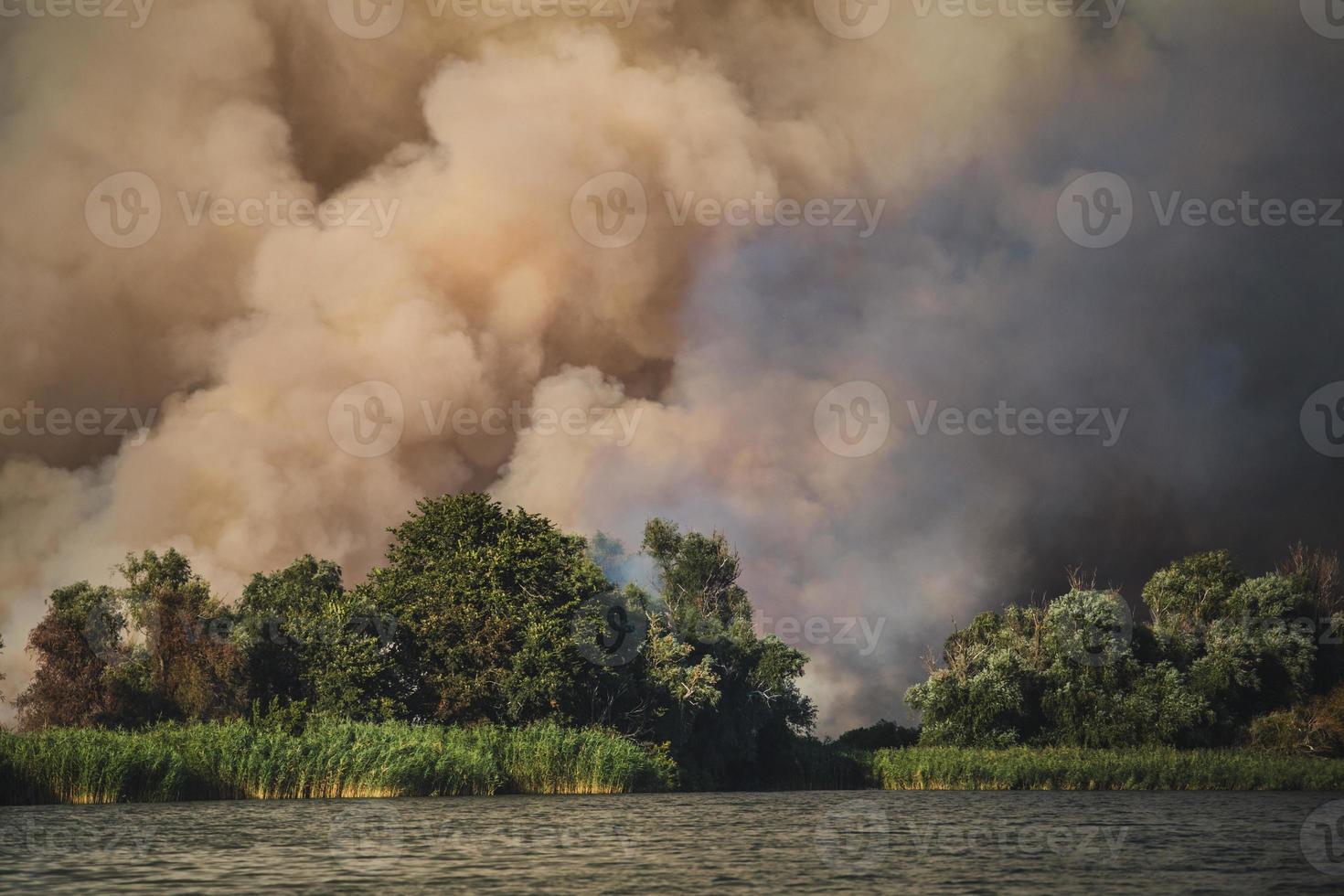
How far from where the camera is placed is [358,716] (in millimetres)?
67938

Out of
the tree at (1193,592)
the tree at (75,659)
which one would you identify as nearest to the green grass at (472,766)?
the tree at (1193,592)

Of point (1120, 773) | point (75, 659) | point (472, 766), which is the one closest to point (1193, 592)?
point (1120, 773)

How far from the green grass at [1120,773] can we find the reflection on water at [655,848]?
71.1ft

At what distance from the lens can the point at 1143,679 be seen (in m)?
91.8

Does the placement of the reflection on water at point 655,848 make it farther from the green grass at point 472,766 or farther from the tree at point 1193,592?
the tree at point 1193,592

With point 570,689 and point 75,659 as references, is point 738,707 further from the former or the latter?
point 75,659

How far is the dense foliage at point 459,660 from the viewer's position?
7012 centimetres

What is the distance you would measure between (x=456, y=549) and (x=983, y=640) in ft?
157

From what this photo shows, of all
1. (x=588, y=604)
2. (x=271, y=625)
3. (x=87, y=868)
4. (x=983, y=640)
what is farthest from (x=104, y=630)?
(x=87, y=868)

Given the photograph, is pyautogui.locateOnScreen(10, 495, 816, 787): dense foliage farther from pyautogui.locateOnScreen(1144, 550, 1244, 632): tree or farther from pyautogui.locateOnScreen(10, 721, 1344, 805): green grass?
pyautogui.locateOnScreen(1144, 550, 1244, 632): tree

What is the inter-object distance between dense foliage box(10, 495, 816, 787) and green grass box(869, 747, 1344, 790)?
15.5 metres

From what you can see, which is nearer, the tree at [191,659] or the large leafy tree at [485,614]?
the large leafy tree at [485,614]

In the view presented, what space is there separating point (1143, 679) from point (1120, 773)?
1831cm

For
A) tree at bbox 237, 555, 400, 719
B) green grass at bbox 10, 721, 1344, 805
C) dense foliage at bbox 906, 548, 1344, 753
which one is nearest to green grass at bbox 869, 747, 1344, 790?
green grass at bbox 10, 721, 1344, 805
